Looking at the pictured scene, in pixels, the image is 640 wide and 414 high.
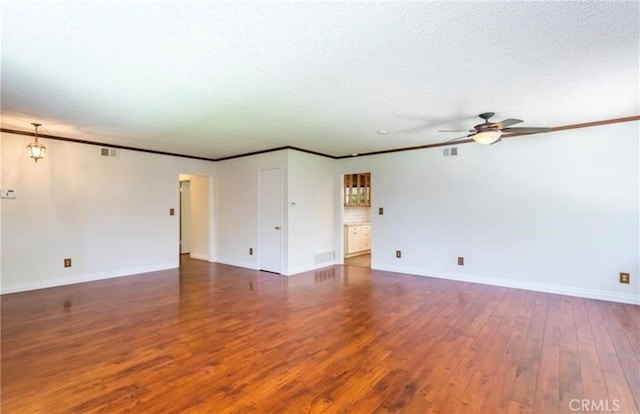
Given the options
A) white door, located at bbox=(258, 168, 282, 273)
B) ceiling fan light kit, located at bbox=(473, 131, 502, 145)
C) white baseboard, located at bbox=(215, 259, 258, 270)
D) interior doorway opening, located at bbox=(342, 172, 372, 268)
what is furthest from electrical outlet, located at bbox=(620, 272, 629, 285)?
white baseboard, located at bbox=(215, 259, 258, 270)

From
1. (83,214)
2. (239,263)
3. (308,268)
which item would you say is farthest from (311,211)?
(83,214)

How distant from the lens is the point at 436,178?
5.60m

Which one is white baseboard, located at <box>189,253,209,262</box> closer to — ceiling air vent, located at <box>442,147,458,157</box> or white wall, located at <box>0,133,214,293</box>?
white wall, located at <box>0,133,214,293</box>

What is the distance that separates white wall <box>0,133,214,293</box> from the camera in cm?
463

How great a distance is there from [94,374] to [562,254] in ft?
18.4

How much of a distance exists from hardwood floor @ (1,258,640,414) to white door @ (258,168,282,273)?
142 centimetres

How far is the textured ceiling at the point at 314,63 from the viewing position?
6.15 ft

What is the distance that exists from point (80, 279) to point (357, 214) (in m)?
6.11

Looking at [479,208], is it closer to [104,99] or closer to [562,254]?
[562,254]

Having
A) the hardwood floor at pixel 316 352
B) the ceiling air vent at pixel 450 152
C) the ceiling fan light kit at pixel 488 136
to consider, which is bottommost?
the hardwood floor at pixel 316 352

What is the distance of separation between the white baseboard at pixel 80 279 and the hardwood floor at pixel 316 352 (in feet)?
0.69

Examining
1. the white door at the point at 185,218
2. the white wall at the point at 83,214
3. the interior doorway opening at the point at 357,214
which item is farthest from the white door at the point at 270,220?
the white door at the point at 185,218

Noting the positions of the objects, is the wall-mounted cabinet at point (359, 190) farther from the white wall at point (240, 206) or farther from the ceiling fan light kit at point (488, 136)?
the ceiling fan light kit at point (488, 136)

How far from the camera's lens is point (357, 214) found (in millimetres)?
8562
